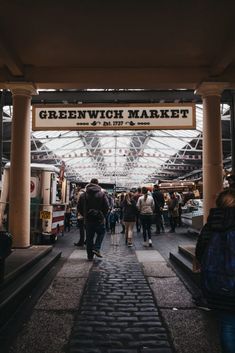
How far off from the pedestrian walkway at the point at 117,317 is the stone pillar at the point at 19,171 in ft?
5.07

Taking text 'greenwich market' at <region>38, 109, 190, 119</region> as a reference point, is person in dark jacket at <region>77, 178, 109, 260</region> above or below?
below

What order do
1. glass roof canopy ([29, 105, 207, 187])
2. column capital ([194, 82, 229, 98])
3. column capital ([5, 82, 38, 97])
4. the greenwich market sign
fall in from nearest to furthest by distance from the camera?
column capital ([194, 82, 229, 98]) < column capital ([5, 82, 38, 97]) < the greenwich market sign < glass roof canopy ([29, 105, 207, 187])

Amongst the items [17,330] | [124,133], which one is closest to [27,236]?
[17,330]

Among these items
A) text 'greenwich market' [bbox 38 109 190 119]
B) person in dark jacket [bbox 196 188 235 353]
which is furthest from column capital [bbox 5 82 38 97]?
person in dark jacket [bbox 196 188 235 353]

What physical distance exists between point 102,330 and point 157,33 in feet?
16.1

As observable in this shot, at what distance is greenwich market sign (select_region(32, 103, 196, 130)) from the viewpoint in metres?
9.06

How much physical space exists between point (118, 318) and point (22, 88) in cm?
572

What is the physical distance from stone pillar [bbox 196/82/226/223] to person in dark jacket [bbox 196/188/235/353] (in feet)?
18.4

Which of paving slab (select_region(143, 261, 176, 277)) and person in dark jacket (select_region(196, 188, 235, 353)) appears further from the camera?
paving slab (select_region(143, 261, 176, 277))

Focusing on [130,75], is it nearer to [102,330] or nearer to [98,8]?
[98,8]

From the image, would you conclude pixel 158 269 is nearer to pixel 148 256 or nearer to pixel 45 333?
pixel 148 256

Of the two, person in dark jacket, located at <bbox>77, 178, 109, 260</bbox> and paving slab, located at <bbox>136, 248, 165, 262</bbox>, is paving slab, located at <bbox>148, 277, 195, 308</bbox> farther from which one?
person in dark jacket, located at <bbox>77, 178, 109, 260</bbox>

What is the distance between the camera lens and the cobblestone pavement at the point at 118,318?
407cm

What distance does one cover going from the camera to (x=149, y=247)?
38.4 feet
